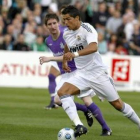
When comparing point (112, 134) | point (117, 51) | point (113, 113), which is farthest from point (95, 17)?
point (112, 134)

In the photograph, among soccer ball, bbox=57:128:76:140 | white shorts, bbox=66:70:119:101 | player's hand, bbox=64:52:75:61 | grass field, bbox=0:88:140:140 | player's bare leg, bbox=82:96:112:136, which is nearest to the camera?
soccer ball, bbox=57:128:76:140

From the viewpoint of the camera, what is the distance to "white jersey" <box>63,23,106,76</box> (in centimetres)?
1109

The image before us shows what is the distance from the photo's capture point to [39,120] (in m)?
14.0

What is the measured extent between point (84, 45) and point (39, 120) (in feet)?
10.7

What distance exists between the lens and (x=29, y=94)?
20.4 meters

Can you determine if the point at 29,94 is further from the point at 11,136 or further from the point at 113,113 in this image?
the point at 11,136

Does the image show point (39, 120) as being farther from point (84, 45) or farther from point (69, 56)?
point (69, 56)

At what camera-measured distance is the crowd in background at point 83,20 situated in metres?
24.8

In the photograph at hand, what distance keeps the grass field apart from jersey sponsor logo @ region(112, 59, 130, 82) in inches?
106

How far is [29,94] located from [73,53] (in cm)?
1002

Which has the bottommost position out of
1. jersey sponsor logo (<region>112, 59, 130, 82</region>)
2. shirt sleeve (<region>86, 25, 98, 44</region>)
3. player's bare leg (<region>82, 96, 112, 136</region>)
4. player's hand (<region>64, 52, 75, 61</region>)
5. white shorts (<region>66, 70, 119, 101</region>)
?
jersey sponsor logo (<region>112, 59, 130, 82</region>)

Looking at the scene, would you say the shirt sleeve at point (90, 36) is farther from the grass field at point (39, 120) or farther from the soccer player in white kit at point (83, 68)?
the grass field at point (39, 120)

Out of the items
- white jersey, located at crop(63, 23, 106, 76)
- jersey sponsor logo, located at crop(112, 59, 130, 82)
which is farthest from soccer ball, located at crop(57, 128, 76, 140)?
jersey sponsor logo, located at crop(112, 59, 130, 82)

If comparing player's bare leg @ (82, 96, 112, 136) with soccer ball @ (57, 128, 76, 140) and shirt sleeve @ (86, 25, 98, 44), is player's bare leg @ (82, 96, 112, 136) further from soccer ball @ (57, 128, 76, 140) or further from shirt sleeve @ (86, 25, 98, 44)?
shirt sleeve @ (86, 25, 98, 44)
